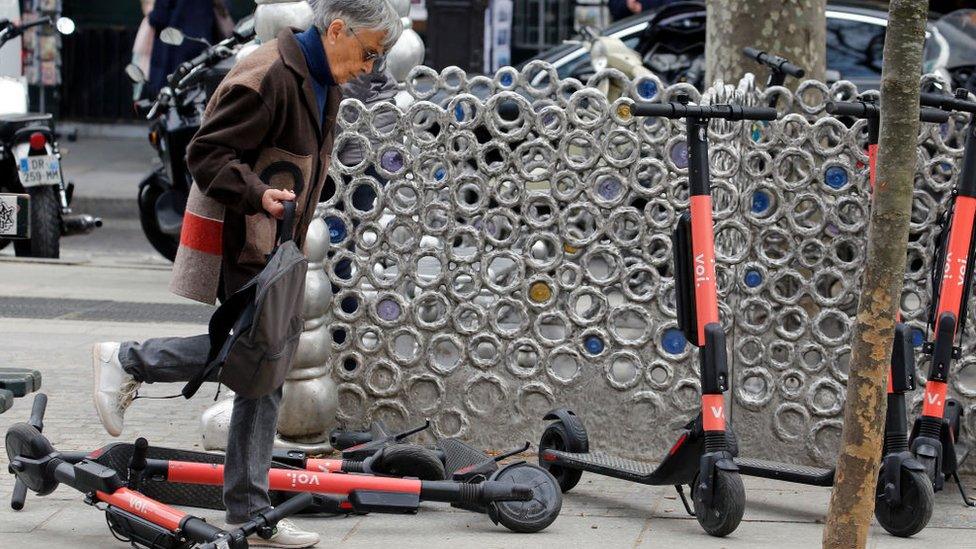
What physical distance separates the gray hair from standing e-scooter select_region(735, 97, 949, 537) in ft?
4.92

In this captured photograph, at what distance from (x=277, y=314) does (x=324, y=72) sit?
2.30 feet

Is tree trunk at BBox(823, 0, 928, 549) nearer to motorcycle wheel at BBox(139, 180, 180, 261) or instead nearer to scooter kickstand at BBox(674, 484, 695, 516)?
scooter kickstand at BBox(674, 484, 695, 516)

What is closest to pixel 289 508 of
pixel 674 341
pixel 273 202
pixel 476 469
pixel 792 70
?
pixel 476 469

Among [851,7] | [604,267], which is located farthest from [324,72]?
[851,7]

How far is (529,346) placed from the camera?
5895 mm

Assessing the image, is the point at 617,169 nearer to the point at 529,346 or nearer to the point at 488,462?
the point at 529,346

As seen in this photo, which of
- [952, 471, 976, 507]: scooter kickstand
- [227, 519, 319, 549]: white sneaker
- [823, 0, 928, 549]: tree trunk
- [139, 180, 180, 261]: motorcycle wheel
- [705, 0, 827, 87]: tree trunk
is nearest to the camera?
[823, 0, 928, 549]: tree trunk

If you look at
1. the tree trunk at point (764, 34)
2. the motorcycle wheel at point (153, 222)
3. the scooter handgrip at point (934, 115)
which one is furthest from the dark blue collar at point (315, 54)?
the motorcycle wheel at point (153, 222)

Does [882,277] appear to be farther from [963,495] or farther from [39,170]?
[39,170]

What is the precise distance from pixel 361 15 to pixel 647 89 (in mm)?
1639

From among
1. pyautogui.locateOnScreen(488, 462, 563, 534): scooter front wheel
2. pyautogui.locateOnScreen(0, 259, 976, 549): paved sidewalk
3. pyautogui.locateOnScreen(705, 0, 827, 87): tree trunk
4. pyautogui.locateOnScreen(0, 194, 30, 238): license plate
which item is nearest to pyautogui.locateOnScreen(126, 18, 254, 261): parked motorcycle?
pyautogui.locateOnScreen(0, 194, 30, 238): license plate

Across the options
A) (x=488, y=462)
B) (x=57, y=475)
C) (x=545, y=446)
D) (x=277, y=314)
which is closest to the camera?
(x=277, y=314)

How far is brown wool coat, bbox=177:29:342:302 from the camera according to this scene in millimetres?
4277

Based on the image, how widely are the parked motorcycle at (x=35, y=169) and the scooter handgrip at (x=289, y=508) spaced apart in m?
6.03
